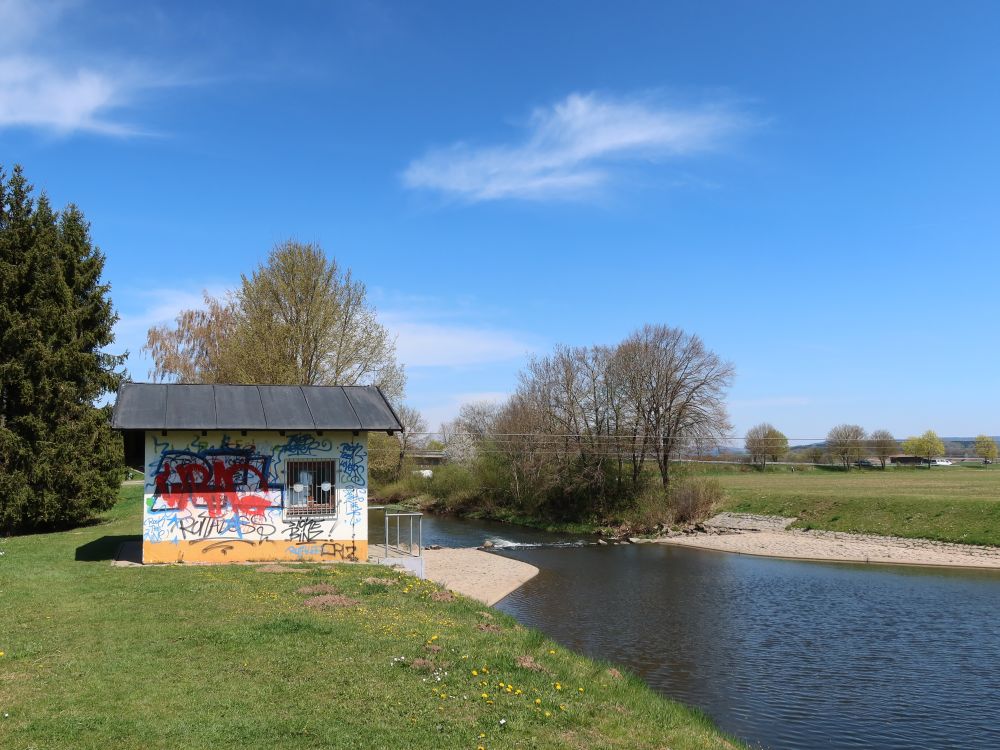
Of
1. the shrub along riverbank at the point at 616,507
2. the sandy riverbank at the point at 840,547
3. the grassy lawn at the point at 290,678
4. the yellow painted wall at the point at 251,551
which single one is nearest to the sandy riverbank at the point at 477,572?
the yellow painted wall at the point at 251,551

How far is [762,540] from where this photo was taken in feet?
120

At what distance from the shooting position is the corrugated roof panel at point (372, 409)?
62.9ft

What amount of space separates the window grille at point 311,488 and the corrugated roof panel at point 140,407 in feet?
11.1

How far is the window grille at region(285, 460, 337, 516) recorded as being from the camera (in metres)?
18.8

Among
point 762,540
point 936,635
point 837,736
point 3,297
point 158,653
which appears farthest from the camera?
point 762,540

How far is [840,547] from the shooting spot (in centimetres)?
3312

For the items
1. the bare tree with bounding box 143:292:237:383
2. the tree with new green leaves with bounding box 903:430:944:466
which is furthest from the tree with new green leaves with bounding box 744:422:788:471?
the bare tree with bounding box 143:292:237:383

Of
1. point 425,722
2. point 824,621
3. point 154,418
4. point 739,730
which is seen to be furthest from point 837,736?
point 154,418

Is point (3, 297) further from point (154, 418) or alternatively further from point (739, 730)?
point (739, 730)

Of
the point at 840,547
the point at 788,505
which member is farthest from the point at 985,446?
the point at 840,547

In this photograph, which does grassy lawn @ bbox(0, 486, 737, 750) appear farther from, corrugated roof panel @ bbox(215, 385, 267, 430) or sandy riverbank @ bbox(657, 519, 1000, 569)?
sandy riverbank @ bbox(657, 519, 1000, 569)

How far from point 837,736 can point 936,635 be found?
8151mm

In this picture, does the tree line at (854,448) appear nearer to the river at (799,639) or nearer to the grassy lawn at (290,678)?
the river at (799,639)

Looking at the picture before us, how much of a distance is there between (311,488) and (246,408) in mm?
2673
